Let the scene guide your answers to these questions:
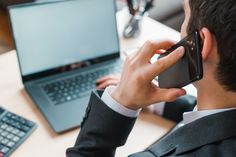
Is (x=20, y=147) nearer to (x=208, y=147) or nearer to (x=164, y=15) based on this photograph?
(x=208, y=147)

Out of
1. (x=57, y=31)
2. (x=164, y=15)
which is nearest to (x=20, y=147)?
(x=57, y=31)

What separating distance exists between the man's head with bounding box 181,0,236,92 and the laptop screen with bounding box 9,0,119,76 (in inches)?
20.6

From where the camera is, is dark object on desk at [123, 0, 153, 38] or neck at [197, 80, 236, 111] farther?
dark object on desk at [123, 0, 153, 38]

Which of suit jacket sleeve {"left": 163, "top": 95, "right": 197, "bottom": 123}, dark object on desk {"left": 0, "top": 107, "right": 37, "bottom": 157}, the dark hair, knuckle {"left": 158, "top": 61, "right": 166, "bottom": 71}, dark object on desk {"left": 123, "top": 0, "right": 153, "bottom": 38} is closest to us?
the dark hair

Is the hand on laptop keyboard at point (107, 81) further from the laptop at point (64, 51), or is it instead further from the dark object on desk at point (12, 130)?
the dark object on desk at point (12, 130)

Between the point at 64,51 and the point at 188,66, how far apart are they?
0.53 metres

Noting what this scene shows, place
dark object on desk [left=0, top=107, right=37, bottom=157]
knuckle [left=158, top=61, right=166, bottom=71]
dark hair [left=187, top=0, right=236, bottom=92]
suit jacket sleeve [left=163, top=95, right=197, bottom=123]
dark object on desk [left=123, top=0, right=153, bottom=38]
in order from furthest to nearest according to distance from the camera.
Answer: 1. dark object on desk [left=123, top=0, right=153, bottom=38]
2. suit jacket sleeve [left=163, top=95, right=197, bottom=123]
3. dark object on desk [left=0, top=107, right=37, bottom=157]
4. knuckle [left=158, top=61, right=166, bottom=71]
5. dark hair [left=187, top=0, right=236, bottom=92]

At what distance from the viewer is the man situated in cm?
61

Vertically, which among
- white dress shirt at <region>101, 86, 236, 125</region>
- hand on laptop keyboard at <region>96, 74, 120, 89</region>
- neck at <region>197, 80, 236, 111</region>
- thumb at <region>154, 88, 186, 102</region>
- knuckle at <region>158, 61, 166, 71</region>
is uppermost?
knuckle at <region>158, 61, 166, 71</region>

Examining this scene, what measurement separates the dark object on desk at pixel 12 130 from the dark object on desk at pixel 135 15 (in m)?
0.59

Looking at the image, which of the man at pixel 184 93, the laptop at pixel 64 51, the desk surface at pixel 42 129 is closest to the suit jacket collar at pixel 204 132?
the man at pixel 184 93

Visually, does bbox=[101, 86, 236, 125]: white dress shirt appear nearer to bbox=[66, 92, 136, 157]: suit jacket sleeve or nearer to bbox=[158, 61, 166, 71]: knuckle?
bbox=[66, 92, 136, 157]: suit jacket sleeve

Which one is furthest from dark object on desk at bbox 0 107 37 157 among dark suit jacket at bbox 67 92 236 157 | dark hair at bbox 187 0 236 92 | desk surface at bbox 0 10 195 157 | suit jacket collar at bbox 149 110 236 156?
dark hair at bbox 187 0 236 92

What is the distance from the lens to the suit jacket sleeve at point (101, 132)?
78cm
